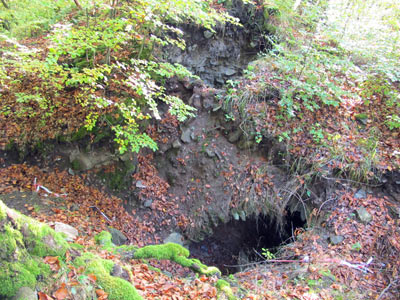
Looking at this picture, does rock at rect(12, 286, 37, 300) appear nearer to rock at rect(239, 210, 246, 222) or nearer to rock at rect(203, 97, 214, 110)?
rock at rect(239, 210, 246, 222)

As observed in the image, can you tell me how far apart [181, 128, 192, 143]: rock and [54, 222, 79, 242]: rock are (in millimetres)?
3626

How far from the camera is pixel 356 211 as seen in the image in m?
5.54

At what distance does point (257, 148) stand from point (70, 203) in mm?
4785

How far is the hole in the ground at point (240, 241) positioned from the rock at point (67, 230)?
3358mm

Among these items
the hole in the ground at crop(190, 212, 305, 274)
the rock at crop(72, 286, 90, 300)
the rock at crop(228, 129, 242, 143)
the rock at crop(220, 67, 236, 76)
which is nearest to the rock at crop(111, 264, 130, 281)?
the rock at crop(72, 286, 90, 300)

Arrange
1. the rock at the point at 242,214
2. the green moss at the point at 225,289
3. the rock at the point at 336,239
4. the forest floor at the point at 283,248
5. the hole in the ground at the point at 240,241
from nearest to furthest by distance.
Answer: the green moss at the point at 225,289, the forest floor at the point at 283,248, the rock at the point at 336,239, the rock at the point at 242,214, the hole in the ground at the point at 240,241

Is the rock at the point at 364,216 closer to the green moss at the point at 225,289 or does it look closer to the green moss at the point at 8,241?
the green moss at the point at 225,289

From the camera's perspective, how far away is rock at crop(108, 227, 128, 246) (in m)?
4.89

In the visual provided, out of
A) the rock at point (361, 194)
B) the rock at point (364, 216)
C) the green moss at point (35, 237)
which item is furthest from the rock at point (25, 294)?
the rock at point (361, 194)

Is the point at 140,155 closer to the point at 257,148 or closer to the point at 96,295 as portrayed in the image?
the point at 257,148

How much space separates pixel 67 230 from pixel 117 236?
123 cm

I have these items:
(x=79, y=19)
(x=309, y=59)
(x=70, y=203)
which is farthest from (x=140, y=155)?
(x=309, y=59)

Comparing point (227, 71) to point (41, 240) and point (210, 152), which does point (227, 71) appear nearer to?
point (210, 152)

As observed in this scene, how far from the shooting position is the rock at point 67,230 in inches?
149
